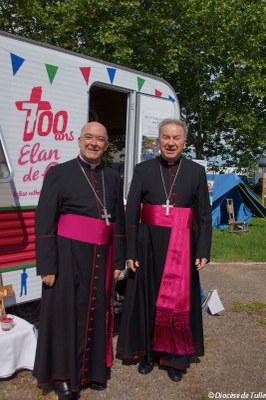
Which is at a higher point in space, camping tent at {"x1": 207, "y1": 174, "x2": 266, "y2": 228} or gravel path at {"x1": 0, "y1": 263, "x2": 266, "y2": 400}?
camping tent at {"x1": 207, "y1": 174, "x2": 266, "y2": 228}

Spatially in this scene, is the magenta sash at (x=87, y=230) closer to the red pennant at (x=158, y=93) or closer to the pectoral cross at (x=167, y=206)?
the pectoral cross at (x=167, y=206)

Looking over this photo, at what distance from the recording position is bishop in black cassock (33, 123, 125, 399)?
305cm

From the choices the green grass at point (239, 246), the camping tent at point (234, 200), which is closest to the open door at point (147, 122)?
the green grass at point (239, 246)

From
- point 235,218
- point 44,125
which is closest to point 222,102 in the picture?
point 235,218

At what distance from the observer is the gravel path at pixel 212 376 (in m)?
3.37

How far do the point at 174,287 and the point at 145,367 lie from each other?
75 cm

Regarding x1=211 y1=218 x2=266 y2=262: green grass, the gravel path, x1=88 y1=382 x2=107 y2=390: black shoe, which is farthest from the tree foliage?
x1=88 y1=382 x2=107 y2=390: black shoe

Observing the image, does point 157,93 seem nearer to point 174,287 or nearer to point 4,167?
point 4,167

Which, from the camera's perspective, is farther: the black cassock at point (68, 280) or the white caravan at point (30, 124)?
the white caravan at point (30, 124)

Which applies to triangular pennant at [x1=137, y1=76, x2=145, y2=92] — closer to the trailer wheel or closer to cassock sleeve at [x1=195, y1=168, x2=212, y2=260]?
cassock sleeve at [x1=195, y1=168, x2=212, y2=260]

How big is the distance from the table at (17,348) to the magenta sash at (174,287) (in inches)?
38.8

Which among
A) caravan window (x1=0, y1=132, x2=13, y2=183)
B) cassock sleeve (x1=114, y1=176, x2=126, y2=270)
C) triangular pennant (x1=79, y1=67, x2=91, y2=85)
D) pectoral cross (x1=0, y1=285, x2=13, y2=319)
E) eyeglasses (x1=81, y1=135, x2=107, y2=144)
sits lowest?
pectoral cross (x1=0, y1=285, x2=13, y2=319)

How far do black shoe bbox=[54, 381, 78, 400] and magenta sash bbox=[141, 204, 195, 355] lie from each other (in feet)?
2.61

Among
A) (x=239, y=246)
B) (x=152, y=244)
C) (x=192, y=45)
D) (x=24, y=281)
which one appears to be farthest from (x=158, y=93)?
(x=192, y=45)
